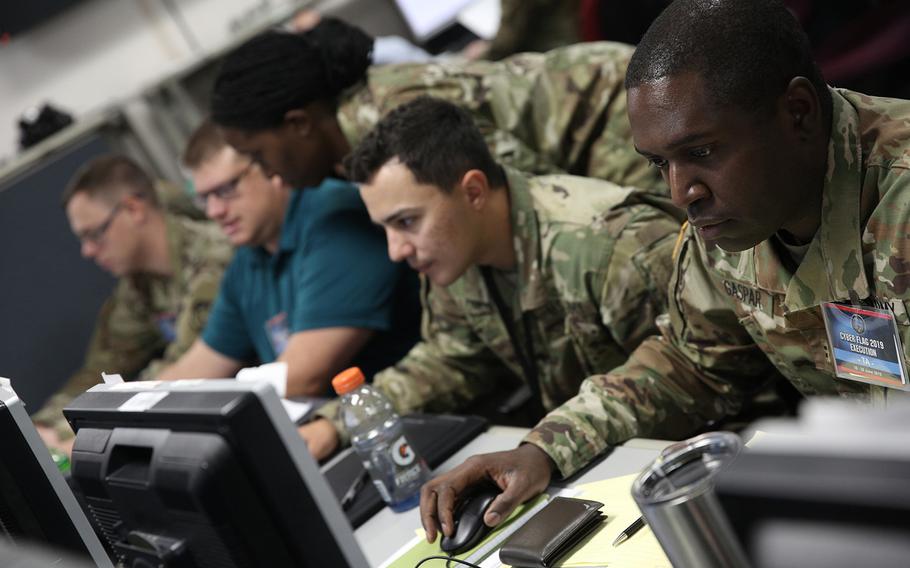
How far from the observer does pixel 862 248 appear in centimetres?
109

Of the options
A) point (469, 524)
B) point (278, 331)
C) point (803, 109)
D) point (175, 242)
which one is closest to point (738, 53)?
point (803, 109)

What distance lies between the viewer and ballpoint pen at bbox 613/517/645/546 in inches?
44.9

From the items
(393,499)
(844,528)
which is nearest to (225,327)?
(393,499)

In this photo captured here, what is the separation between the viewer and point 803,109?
3.59ft

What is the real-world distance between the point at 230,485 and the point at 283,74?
1795mm

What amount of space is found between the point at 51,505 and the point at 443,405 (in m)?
1.00

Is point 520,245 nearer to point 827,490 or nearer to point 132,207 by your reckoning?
point 827,490

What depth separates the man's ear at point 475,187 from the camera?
178cm

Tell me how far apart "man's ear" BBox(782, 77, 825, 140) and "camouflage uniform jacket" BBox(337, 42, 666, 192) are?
110cm

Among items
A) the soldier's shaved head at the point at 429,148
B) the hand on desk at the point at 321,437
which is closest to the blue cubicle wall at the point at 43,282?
the hand on desk at the point at 321,437

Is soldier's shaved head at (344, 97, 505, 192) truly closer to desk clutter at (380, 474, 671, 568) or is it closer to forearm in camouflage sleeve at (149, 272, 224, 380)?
desk clutter at (380, 474, 671, 568)

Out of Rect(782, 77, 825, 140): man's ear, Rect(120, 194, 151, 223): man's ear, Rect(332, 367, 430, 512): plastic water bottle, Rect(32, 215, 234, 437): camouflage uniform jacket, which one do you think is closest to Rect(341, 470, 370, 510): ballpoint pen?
Rect(332, 367, 430, 512): plastic water bottle

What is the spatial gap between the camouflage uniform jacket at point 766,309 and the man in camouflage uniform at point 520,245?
20 cm

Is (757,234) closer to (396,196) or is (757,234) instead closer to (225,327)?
(396,196)
